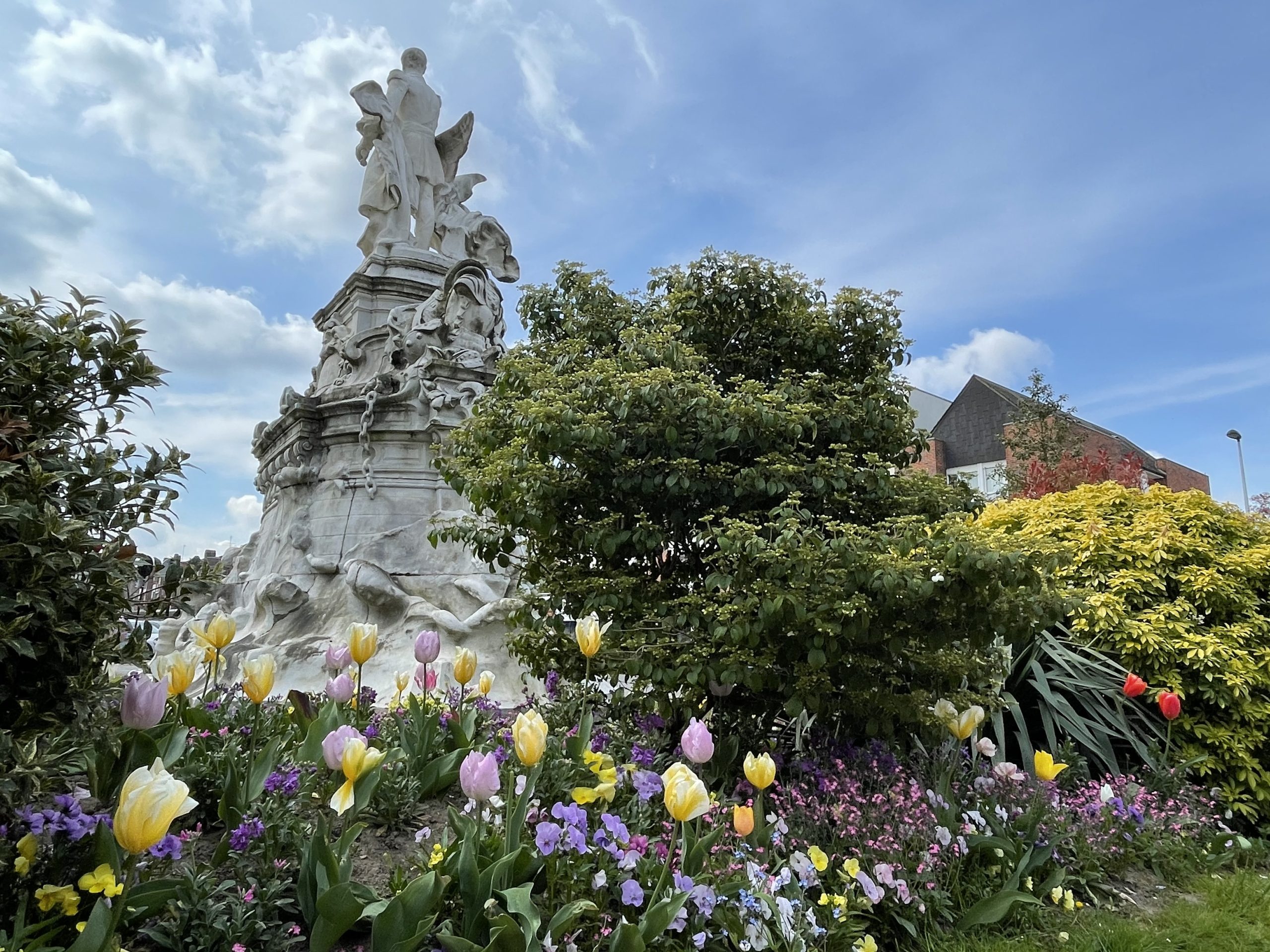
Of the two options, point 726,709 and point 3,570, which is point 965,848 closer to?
point 726,709

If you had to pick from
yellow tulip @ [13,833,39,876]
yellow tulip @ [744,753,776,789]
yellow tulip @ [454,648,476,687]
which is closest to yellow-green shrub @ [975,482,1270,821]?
yellow tulip @ [744,753,776,789]

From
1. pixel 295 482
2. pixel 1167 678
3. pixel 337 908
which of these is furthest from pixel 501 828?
pixel 295 482

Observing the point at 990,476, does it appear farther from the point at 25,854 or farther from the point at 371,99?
the point at 25,854

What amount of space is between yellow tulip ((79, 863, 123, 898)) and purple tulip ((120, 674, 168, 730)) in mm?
397

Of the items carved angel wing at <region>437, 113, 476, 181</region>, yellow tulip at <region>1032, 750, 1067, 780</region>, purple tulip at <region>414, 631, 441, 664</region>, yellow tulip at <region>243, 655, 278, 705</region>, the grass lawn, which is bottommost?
the grass lawn

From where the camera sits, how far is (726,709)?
437 centimetres

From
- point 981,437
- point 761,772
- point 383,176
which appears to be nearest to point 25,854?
point 761,772

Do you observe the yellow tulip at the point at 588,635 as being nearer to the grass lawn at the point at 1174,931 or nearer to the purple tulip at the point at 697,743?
the purple tulip at the point at 697,743

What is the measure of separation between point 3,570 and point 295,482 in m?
8.07

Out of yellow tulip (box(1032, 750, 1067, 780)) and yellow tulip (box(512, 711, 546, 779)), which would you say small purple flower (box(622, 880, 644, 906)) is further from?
yellow tulip (box(1032, 750, 1067, 780))

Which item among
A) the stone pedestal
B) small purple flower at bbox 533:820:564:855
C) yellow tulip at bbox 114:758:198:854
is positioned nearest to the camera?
yellow tulip at bbox 114:758:198:854

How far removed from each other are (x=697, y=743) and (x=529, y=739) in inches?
24.1

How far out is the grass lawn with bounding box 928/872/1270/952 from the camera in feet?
10.2

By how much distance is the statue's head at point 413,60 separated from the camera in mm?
13602
